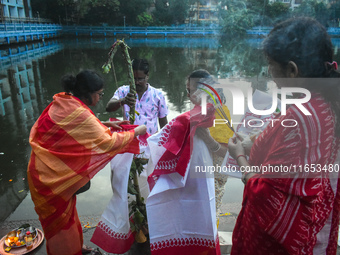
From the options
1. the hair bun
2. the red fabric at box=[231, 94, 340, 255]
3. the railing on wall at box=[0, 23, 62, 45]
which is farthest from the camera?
the railing on wall at box=[0, 23, 62, 45]

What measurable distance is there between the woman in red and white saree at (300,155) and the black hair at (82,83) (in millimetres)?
1265

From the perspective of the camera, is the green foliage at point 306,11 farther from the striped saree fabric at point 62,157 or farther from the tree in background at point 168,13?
the tree in background at point 168,13

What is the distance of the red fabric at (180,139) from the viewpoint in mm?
1745

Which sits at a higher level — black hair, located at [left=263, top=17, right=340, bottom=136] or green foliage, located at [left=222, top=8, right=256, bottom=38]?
green foliage, located at [left=222, top=8, right=256, bottom=38]

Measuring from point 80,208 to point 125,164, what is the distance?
1439mm

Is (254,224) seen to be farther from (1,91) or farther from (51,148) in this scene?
(1,91)

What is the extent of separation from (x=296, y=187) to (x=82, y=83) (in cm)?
155

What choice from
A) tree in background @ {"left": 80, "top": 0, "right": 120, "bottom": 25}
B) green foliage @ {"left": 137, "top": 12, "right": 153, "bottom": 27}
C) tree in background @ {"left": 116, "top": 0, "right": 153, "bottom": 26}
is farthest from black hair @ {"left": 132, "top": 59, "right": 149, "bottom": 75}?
tree in background @ {"left": 116, "top": 0, "right": 153, "bottom": 26}

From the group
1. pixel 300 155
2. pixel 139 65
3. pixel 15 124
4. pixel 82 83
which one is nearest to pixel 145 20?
pixel 15 124

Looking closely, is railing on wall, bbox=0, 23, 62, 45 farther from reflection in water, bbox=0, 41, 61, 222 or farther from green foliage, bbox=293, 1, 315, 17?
green foliage, bbox=293, 1, 315, 17

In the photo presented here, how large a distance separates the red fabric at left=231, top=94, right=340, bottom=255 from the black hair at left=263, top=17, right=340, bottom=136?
50 millimetres

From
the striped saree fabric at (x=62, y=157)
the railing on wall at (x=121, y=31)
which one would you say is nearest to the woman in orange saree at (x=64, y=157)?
the striped saree fabric at (x=62, y=157)

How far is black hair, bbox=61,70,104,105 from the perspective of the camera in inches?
76.5

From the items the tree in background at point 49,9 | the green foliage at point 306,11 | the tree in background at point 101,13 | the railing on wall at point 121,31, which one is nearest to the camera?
the green foliage at point 306,11
